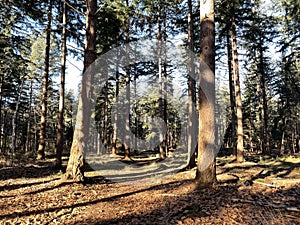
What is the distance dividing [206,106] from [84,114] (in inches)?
186

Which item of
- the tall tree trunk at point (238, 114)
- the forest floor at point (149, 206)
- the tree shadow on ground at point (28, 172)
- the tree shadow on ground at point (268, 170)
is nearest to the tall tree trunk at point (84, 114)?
the forest floor at point (149, 206)

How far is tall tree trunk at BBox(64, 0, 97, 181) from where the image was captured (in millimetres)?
8398

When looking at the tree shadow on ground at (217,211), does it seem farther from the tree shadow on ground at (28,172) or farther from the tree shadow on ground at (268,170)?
the tree shadow on ground at (28,172)

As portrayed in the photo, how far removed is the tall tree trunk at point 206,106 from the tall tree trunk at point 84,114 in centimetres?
442

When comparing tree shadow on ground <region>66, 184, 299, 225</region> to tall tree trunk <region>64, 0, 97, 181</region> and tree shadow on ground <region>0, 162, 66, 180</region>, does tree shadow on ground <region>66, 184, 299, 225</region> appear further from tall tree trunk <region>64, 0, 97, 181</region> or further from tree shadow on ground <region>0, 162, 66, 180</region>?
tree shadow on ground <region>0, 162, 66, 180</region>

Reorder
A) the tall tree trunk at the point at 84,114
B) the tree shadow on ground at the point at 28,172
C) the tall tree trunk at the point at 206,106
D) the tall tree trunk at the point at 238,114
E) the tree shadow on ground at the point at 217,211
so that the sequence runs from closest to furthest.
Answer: the tree shadow on ground at the point at 217,211 → the tall tree trunk at the point at 206,106 → the tall tree trunk at the point at 84,114 → the tree shadow on ground at the point at 28,172 → the tall tree trunk at the point at 238,114

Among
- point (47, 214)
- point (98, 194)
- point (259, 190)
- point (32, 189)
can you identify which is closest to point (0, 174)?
point (32, 189)

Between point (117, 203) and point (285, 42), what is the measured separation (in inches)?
773

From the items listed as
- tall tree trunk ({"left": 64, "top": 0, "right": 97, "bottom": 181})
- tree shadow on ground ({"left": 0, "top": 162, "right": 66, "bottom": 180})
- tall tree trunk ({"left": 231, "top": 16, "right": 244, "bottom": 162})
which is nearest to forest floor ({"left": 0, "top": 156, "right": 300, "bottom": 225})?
tall tree trunk ({"left": 64, "top": 0, "right": 97, "bottom": 181})

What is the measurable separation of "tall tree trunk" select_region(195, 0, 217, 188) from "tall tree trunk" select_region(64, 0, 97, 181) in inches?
174

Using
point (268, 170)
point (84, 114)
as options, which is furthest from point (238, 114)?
point (84, 114)

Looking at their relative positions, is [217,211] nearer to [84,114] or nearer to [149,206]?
[149,206]

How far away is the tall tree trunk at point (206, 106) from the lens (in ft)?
20.2

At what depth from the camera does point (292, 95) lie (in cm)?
3083
